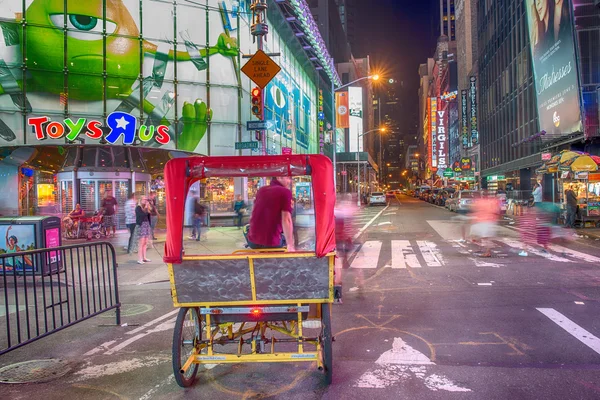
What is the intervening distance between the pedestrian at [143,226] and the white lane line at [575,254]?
36.3 feet

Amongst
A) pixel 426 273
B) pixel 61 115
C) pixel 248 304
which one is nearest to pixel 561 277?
pixel 426 273

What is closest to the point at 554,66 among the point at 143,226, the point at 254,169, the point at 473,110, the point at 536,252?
the point at 536,252

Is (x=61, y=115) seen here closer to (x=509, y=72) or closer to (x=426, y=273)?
(x=426, y=273)

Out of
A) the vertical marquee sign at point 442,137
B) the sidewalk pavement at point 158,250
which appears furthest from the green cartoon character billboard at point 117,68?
the vertical marquee sign at point 442,137

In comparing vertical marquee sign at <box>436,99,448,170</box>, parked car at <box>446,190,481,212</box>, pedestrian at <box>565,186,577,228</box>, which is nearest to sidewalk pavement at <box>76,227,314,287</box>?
pedestrian at <box>565,186,577,228</box>

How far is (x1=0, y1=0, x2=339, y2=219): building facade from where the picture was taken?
2025 cm

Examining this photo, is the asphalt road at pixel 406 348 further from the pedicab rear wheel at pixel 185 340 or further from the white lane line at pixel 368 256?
the white lane line at pixel 368 256

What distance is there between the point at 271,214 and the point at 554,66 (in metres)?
30.2

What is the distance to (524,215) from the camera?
2817 cm

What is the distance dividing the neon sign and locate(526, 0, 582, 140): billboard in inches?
905

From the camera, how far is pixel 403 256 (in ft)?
40.6

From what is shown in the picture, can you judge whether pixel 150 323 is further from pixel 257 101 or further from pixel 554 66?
pixel 554 66

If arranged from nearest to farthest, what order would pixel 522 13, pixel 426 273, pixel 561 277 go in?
1. pixel 561 277
2. pixel 426 273
3. pixel 522 13

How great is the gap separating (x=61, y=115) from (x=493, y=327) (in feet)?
68.6
